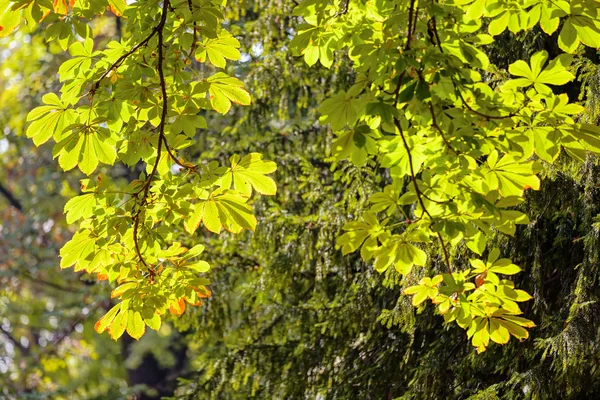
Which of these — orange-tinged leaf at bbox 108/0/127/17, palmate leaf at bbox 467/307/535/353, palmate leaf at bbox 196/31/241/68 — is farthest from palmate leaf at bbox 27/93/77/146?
palmate leaf at bbox 467/307/535/353

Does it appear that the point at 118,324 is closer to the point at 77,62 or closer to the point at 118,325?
the point at 118,325

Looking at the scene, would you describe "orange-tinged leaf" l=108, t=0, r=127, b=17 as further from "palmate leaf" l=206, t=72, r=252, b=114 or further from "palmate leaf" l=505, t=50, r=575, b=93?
"palmate leaf" l=505, t=50, r=575, b=93

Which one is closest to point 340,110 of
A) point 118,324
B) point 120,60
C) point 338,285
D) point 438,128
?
point 438,128

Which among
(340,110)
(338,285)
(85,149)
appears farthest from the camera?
(338,285)

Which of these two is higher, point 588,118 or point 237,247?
point 588,118

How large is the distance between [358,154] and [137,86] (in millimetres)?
710

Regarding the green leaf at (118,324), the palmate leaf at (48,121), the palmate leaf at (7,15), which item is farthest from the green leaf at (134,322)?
the palmate leaf at (7,15)

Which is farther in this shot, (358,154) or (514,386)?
(514,386)

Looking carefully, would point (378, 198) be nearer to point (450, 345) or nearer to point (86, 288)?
point (450, 345)

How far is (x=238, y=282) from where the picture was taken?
5.73 m

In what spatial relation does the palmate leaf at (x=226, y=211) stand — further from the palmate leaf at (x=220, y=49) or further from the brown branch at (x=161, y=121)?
the palmate leaf at (x=220, y=49)

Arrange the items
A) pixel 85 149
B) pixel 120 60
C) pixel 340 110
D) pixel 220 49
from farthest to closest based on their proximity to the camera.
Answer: pixel 220 49
pixel 120 60
pixel 85 149
pixel 340 110

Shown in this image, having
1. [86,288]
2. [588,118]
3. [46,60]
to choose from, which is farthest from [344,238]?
[46,60]

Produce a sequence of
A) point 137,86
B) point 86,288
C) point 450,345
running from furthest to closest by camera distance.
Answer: point 86,288, point 450,345, point 137,86
